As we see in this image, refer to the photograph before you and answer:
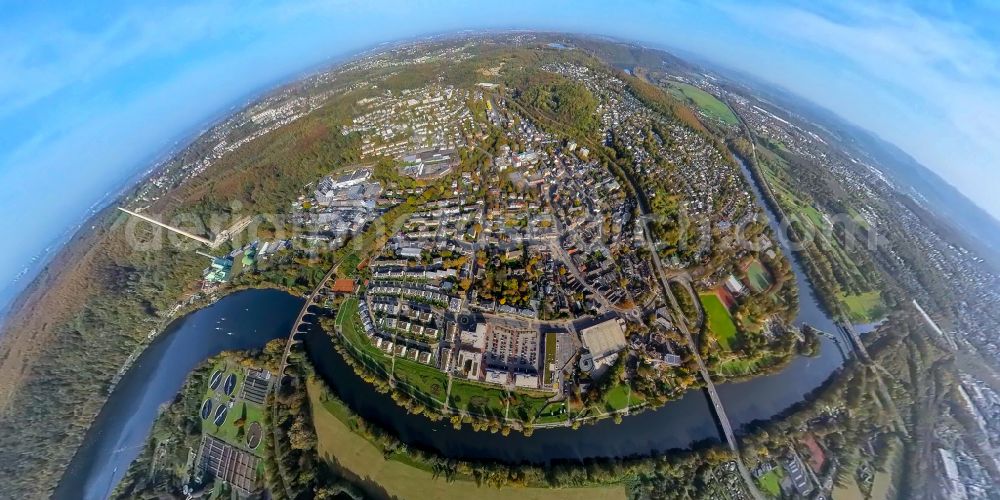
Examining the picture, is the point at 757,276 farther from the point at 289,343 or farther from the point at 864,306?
the point at 289,343

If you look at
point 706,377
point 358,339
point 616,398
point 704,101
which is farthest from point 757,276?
point 704,101

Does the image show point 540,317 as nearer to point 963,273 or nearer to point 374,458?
point 374,458

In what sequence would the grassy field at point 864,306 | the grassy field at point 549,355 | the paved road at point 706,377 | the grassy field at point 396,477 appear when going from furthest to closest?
the grassy field at point 864,306 → the grassy field at point 549,355 → the paved road at point 706,377 → the grassy field at point 396,477

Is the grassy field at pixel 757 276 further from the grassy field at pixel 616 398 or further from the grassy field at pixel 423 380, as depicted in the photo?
the grassy field at pixel 423 380

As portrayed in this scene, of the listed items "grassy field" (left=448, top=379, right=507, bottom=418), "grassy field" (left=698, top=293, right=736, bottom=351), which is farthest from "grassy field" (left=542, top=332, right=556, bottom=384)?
"grassy field" (left=698, top=293, right=736, bottom=351)

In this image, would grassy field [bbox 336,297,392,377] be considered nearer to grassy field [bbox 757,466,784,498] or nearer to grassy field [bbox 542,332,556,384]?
grassy field [bbox 542,332,556,384]

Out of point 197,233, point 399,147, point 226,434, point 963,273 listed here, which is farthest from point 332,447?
point 963,273

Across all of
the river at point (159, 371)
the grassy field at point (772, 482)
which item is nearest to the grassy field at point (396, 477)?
the grassy field at point (772, 482)
